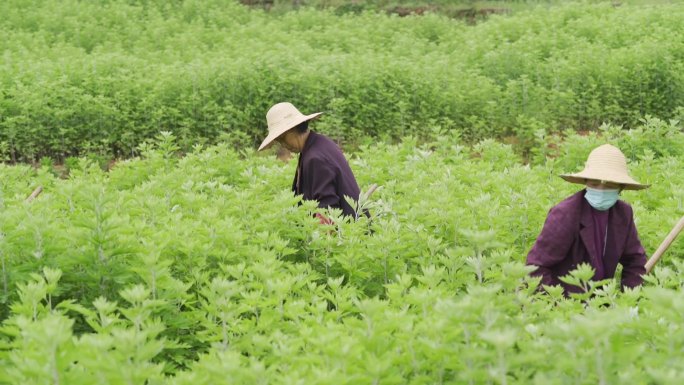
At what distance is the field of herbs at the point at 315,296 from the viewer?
2738 millimetres

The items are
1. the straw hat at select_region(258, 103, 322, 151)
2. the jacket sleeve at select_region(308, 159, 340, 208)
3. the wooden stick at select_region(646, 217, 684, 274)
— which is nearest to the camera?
the wooden stick at select_region(646, 217, 684, 274)

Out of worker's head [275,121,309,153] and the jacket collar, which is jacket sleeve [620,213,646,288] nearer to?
the jacket collar

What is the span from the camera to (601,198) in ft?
15.9

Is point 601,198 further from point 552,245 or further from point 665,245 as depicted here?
point 665,245

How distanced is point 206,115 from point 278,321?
8872mm

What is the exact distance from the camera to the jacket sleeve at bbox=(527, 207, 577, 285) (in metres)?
4.86

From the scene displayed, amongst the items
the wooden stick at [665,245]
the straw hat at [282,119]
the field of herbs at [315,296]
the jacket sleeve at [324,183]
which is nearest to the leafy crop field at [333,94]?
the field of herbs at [315,296]

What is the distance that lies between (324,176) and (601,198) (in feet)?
7.31

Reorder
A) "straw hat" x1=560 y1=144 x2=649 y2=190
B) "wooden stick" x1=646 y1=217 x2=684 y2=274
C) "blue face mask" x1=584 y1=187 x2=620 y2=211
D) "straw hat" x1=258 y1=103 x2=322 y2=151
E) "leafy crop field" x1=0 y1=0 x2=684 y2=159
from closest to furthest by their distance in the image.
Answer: "straw hat" x1=560 y1=144 x2=649 y2=190, "blue face mask" x1=584 y1=187 x2=620 y2=211, "wooden stick" x1=646 y1=217 x2=684 y2=274, "straw hat" x1=258 y1=103 x2=322 y2=151, "leafy crop field" x1=0 y1=0 x2=684 y2=159

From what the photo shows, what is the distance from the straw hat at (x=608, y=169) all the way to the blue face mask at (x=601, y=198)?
94 mm

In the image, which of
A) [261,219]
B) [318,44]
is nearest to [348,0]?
[318,44]

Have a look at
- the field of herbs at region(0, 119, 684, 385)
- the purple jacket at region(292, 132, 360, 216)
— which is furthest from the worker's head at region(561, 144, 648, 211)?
the purple jacket at region(292, 132, 360, 216)

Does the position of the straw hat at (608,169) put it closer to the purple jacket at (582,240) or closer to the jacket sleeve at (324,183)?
the purple jacket at (582,240)

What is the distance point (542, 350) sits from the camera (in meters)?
2.82
